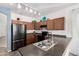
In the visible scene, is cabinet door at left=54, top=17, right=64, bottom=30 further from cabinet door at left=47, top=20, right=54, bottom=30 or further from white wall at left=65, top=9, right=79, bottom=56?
white wall at left=65, top=9, right=79, bottom=56

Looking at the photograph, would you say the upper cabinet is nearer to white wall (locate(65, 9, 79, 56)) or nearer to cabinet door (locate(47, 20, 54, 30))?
cabinet door (locate(47, 20, 54, 30))

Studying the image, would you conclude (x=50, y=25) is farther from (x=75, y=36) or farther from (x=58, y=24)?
(x=75, y=36)

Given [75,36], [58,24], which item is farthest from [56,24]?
[75,36]

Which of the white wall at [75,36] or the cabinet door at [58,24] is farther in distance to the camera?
the cabinet door at [58,24]

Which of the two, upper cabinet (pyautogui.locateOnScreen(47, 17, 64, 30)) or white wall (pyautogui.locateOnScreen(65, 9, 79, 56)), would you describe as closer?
white wall (pyautogui.locateOnScreen(65, 9, 79, 56))

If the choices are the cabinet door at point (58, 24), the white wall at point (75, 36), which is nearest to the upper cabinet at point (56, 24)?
the cabinet door at point (58, 24)

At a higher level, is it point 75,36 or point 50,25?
point 50,25

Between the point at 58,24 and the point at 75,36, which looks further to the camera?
the point at 58,24

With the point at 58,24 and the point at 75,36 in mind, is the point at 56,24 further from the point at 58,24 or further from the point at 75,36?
the point at 75,36

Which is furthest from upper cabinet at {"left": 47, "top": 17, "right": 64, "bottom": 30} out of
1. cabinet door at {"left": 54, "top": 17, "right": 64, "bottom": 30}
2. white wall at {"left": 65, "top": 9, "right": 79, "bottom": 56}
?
white wall at {"left": 65, "top": 9, "right": 79, "bottom": 56}

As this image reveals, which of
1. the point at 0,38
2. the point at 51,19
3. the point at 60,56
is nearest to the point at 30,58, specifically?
the point at 60,56

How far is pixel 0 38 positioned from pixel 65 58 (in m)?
0.85

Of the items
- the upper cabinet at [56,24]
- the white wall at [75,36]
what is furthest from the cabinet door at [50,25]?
the white wall at [75,36]

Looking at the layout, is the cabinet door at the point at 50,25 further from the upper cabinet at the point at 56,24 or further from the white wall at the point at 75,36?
the white wall at the point at 75,36
